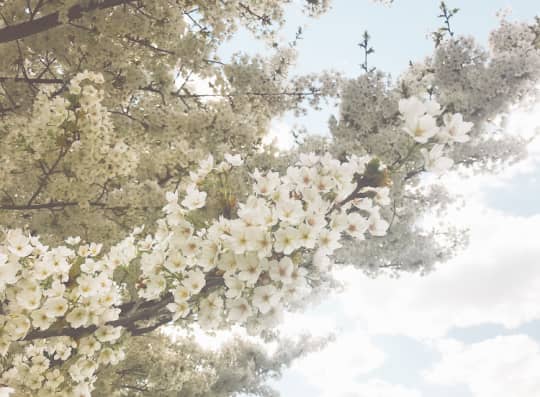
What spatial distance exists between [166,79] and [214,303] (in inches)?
189

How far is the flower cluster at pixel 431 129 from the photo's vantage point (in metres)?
1.90

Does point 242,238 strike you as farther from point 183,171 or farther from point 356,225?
point 183,171

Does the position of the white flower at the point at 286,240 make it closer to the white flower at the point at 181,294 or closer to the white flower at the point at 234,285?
the white flower at the point at 234,285

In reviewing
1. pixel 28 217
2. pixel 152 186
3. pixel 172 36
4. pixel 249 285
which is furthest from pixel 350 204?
pixel 28 217

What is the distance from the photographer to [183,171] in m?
5.79

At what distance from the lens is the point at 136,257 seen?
2500mm

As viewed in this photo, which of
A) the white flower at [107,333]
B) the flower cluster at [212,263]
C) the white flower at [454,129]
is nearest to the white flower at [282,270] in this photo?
the flower cluster at [212,263]

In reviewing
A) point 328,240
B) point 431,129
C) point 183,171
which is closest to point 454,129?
point 431,129

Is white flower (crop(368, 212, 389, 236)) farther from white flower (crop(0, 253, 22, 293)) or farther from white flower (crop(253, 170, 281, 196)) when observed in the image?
white flower (crop(0, 253, 22, 293))

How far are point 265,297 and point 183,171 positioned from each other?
→ 408cm

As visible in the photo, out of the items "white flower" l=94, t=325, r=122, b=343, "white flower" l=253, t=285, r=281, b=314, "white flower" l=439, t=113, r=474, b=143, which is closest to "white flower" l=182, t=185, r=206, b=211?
"white flower" l=253, t=285, r=281, b=314

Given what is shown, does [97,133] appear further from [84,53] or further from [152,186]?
[84,53]

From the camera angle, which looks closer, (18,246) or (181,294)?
(181,294)

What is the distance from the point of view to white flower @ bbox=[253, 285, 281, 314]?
189 cm
